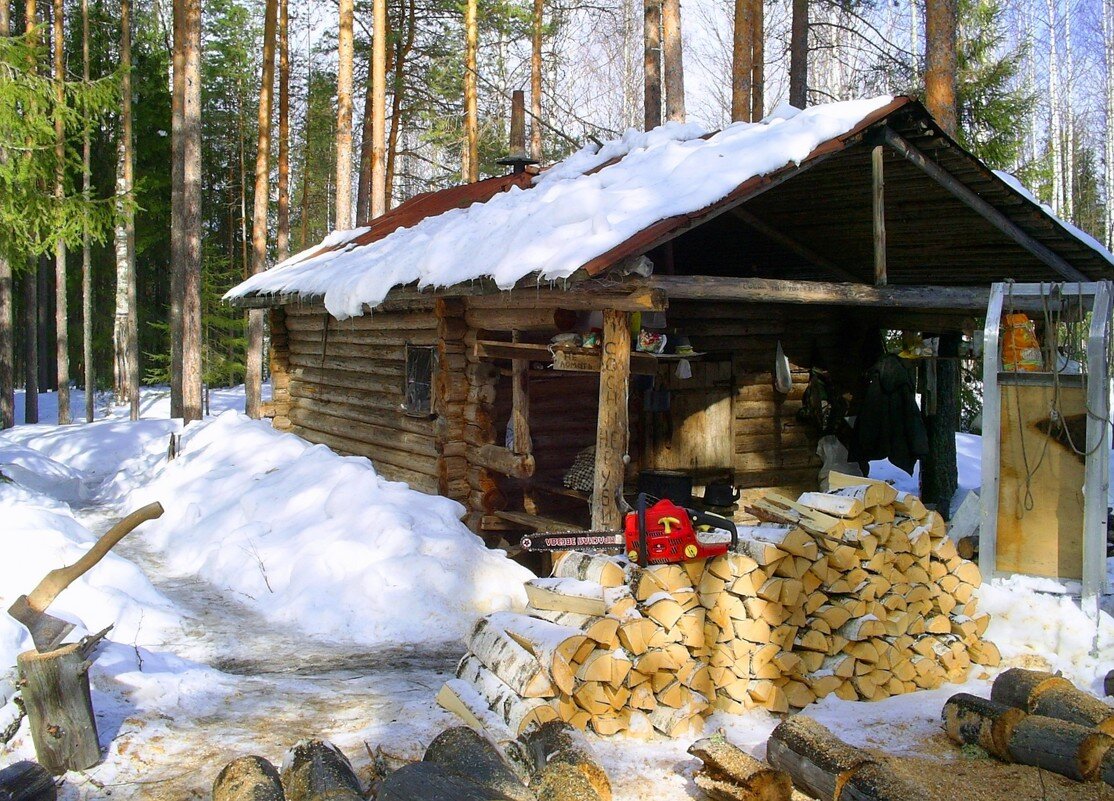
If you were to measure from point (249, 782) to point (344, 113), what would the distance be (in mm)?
16274

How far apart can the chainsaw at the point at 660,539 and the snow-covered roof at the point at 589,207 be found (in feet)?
6.45

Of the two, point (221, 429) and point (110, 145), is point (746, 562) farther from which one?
point (110, 145)

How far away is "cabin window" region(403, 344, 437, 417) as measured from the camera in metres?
11.0

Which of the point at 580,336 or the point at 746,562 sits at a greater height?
the point at 580,336

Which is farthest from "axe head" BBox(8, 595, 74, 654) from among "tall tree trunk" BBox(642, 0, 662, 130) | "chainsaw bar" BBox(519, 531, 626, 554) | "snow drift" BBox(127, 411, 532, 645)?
"tall tree trunk" BBox(642, 0, 662, 130)

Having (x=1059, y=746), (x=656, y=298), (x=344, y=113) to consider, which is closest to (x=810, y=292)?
(x=656, y=298)

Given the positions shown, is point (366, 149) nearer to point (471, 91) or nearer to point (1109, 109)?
point (471, 91)

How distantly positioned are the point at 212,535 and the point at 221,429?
4817 mm

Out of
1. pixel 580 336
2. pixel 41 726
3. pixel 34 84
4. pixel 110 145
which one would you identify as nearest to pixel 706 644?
pixel 580 336

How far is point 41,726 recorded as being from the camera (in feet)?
15.6

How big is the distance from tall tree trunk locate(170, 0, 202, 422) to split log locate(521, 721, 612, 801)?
1650cm

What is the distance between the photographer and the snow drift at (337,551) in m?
8.24

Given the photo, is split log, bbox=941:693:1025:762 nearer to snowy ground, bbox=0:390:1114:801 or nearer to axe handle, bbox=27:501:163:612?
snowy ground, bbox=0:390:1114:801

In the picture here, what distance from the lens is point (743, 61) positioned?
16547mm
